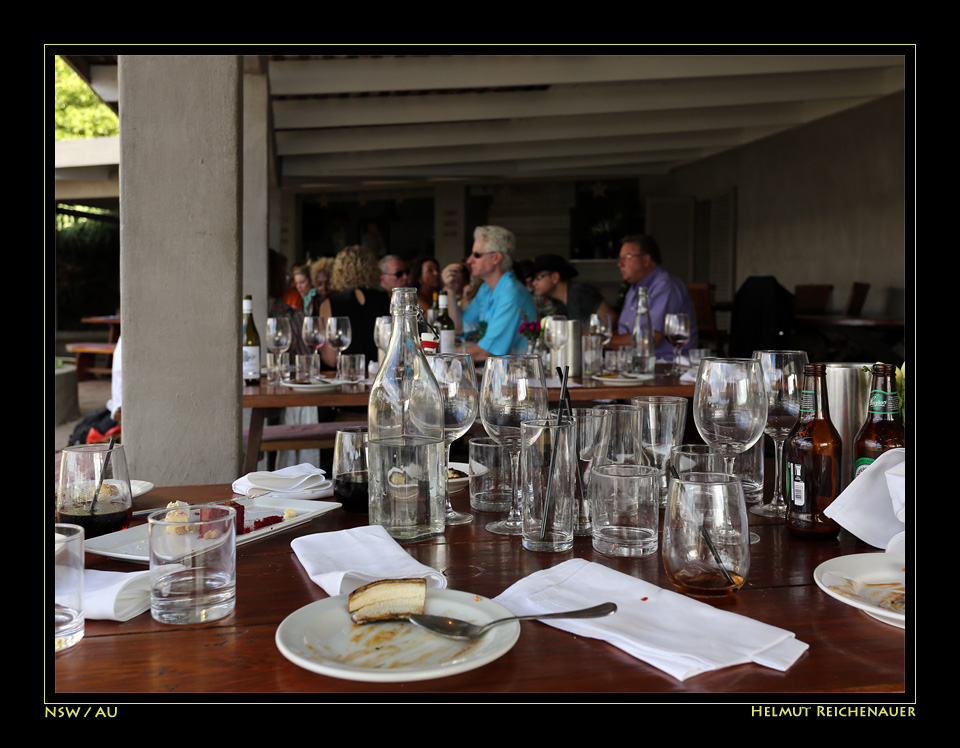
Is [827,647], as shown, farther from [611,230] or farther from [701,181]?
[611,230]

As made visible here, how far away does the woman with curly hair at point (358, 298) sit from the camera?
480cm

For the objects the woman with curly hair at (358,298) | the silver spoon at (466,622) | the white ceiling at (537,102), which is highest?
the white ceiling at (537,102)

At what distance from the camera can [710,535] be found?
99 cm

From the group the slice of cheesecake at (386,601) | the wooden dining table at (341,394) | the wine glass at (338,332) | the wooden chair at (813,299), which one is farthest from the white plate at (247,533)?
the wooden chair at (813,299)

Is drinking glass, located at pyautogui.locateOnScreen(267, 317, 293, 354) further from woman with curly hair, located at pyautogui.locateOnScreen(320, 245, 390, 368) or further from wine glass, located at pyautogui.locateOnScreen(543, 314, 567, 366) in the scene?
wine glass, located at pyautogui.locateOnScreen(543, 314, 567, 366)

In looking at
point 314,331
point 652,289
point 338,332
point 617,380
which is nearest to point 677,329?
point 617,380

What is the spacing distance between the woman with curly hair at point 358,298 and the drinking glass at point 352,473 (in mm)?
3286

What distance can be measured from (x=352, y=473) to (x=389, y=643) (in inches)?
21.8

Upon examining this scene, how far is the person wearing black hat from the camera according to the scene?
19.6 ft

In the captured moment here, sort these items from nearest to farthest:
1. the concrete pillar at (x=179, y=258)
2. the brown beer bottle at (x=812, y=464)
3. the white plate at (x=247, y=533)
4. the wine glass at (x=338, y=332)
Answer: the white plate at (x=247, y=533)
the brown beer bottle at (x=812, y=464)
the concrete pillar at (x=179, y=258)
the wine glass at (x=338, y=332)

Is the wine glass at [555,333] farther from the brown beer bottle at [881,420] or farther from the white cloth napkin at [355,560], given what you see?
the white cloth napkin at [355,560]

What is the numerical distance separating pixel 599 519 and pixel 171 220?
1727 millimetres

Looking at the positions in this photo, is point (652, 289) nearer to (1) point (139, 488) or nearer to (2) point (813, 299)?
(1) point (139, 488)
